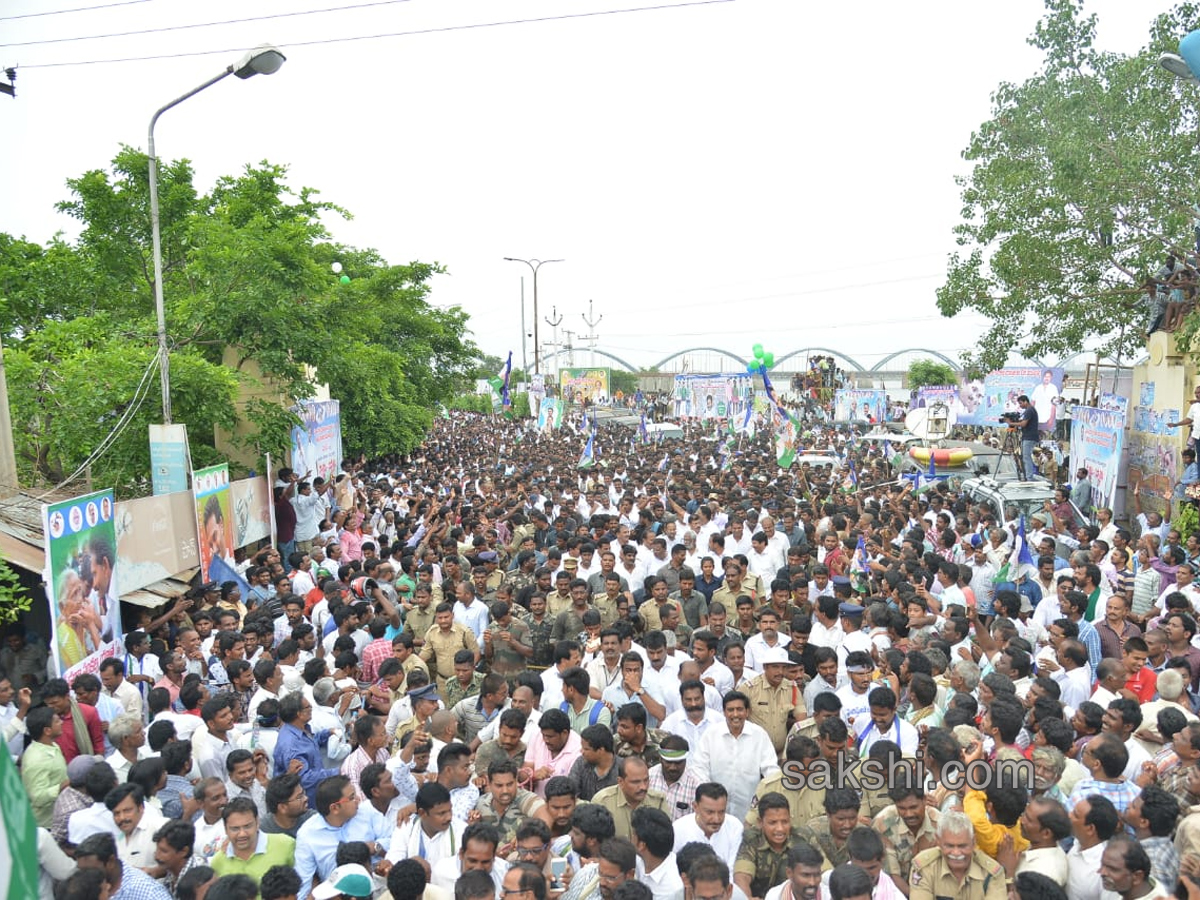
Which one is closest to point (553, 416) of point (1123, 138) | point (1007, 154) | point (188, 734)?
point (1007, 154)

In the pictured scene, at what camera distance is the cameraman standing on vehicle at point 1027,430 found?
16998 millimetres

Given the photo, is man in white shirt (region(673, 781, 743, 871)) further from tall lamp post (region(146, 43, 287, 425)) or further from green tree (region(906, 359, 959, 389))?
green tree (region(906, 359, 959, 389))

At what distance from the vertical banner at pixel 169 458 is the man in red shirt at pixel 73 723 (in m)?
4.65

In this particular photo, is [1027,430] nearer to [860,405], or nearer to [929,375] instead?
[860,405]

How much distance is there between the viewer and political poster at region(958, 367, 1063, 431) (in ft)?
65.2

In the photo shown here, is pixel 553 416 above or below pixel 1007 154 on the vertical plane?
below

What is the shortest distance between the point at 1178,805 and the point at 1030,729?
1.17 m

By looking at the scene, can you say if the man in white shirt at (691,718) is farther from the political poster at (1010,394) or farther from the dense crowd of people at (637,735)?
the political poster at (1010,394)

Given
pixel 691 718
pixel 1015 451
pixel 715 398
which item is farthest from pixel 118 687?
pixel 715 398

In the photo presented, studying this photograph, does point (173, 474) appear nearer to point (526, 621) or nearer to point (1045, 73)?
point (526, 621)

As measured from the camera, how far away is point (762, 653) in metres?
6.86

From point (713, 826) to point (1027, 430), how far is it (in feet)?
49.6

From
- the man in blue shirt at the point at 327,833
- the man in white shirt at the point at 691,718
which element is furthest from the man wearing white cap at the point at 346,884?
the man in white shirt at the point at 691,718

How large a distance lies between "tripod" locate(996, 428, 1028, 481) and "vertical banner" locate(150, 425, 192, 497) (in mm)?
12122
